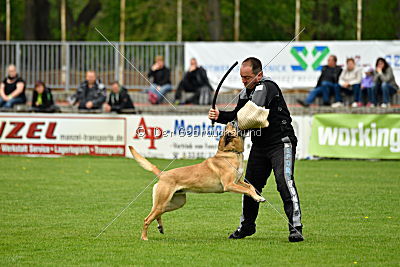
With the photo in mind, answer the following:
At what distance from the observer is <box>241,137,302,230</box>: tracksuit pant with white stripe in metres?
9.16

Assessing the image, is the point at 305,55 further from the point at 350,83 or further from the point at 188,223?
the point at 188,223

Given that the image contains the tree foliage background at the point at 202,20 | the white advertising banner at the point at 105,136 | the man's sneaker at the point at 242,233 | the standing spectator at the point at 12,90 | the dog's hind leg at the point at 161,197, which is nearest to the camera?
the dog's hind leg at the point at 161,197

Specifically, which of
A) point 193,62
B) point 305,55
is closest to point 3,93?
point 193,62

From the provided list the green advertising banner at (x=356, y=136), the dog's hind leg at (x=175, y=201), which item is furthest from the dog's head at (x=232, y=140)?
the green advertising banner at (x=356, y=136)

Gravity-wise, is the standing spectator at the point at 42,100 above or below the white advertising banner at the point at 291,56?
Answer: below

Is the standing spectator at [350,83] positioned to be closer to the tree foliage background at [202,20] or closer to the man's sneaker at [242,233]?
the man's sneaker at [242,233]

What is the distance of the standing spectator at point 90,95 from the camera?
21.8 metres

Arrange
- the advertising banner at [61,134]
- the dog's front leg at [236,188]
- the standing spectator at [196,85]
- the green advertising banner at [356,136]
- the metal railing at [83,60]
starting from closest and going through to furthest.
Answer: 1. the dog's front leg at [236,188]
2. the green advertising banner at [356,136]
3. the advertising banner at [61,134]
4. the standing spectator at [196,85]
5. the metal railing at [83,60]

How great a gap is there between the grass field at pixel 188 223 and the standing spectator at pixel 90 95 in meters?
4.22

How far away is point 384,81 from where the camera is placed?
69.9 feet

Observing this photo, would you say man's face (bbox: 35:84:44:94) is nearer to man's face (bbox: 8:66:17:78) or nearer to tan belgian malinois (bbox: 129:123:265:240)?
man's face (bbox: 8:66:17:78)

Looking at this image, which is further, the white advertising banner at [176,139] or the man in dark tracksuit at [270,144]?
the white advertising banner at [176,139]

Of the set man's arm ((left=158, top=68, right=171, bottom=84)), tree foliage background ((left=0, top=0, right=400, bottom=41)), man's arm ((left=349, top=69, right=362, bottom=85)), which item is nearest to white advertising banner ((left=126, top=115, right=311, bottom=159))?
man's arm ((left=349, top=69, right=362, bottom=85))

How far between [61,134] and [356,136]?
729cm
